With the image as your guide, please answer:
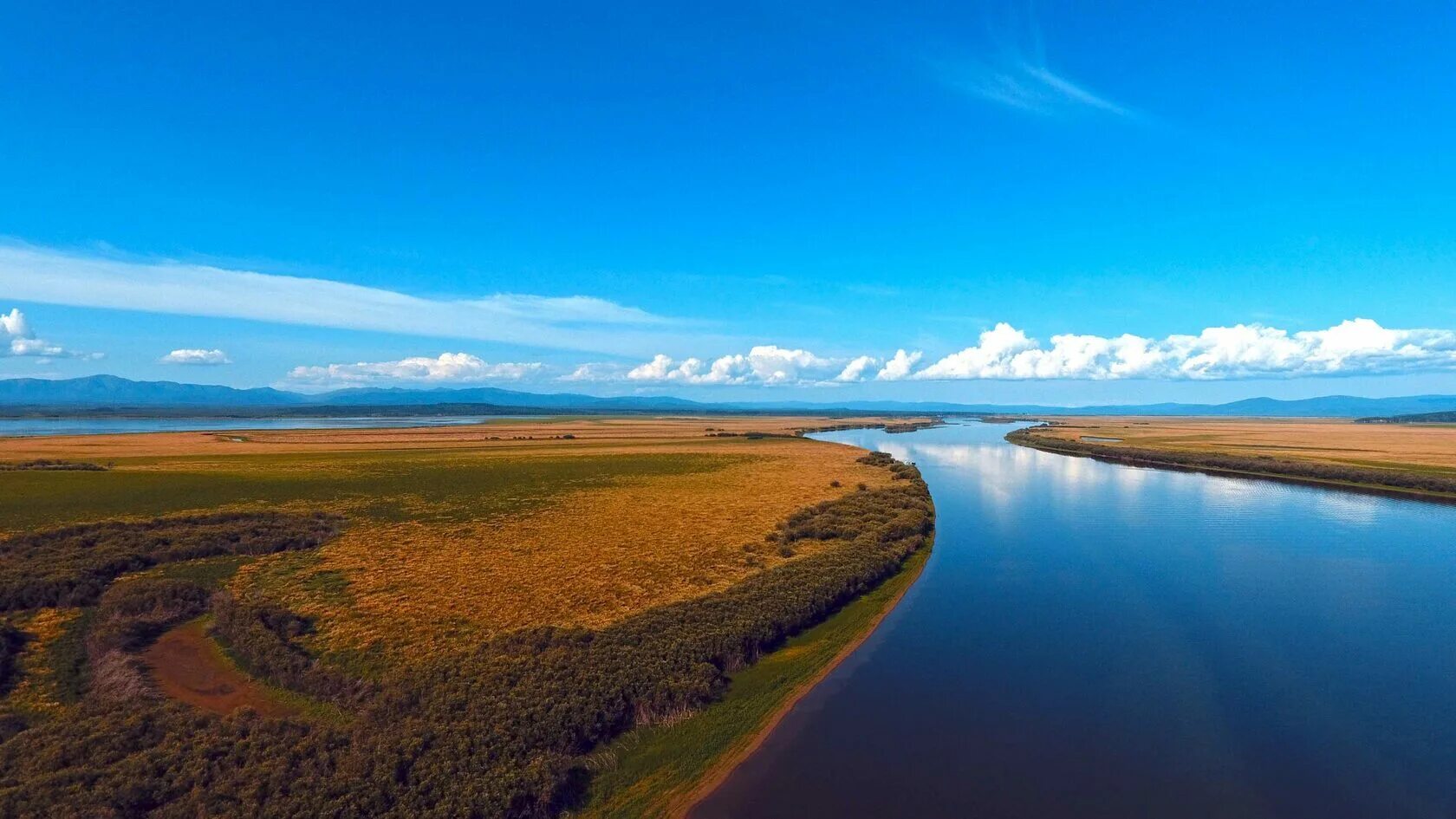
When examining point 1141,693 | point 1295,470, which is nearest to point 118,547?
point 1141,693

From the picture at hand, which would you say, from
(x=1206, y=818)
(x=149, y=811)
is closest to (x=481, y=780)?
(x=149, y=811)

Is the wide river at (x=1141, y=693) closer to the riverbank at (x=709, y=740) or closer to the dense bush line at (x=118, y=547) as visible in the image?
the riverbank at (x=709, y=740)

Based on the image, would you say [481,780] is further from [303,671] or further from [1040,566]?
[1040,566]

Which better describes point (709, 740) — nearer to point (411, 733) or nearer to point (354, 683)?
point (411, 733)

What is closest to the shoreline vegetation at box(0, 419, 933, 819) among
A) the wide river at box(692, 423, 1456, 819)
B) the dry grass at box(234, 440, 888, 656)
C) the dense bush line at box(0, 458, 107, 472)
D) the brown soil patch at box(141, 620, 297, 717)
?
the brown soil patch at box(141, 620, 297, 717)

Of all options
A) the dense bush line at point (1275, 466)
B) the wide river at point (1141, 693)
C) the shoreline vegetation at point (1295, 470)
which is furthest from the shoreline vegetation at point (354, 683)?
the dense bush line at point (1275, 466)
